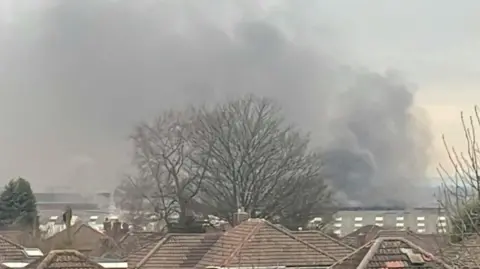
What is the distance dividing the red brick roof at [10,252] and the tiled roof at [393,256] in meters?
10.5

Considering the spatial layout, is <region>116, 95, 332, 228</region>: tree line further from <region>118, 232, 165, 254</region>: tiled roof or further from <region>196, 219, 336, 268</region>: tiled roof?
<region>196, 219, 336, 268</region>: tiled roof

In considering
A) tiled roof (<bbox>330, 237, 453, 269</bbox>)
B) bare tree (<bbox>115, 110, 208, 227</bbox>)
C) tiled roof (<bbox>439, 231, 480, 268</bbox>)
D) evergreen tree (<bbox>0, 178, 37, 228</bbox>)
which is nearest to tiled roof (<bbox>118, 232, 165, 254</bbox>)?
bare tree (<bbox>115, 110, 208, 227</bbox>)

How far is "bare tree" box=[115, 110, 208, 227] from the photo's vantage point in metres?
45.9

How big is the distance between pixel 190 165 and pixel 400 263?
32494mm

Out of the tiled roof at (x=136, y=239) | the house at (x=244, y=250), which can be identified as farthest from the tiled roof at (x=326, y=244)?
the tiled roof at (x=136, y=239)

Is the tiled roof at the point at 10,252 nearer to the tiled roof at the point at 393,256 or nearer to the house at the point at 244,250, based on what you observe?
the house at the point at 244,250

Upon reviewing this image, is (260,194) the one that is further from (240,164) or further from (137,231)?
(137,231)

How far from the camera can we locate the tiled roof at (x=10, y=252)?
2259cm

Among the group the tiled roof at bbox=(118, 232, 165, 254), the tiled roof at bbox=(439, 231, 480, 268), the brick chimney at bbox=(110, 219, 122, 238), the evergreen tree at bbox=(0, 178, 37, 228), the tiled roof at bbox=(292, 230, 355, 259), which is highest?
the evergreen tree at bbox=(0, 178, 37, 228)

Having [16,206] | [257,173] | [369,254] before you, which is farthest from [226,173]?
[369,254]

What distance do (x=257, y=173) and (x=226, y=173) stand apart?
1.60 m

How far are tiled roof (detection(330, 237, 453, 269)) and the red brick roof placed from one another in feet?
34.3

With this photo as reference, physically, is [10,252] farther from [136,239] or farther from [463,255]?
[136,239]

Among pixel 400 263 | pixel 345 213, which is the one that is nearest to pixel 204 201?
pixel 345 213
